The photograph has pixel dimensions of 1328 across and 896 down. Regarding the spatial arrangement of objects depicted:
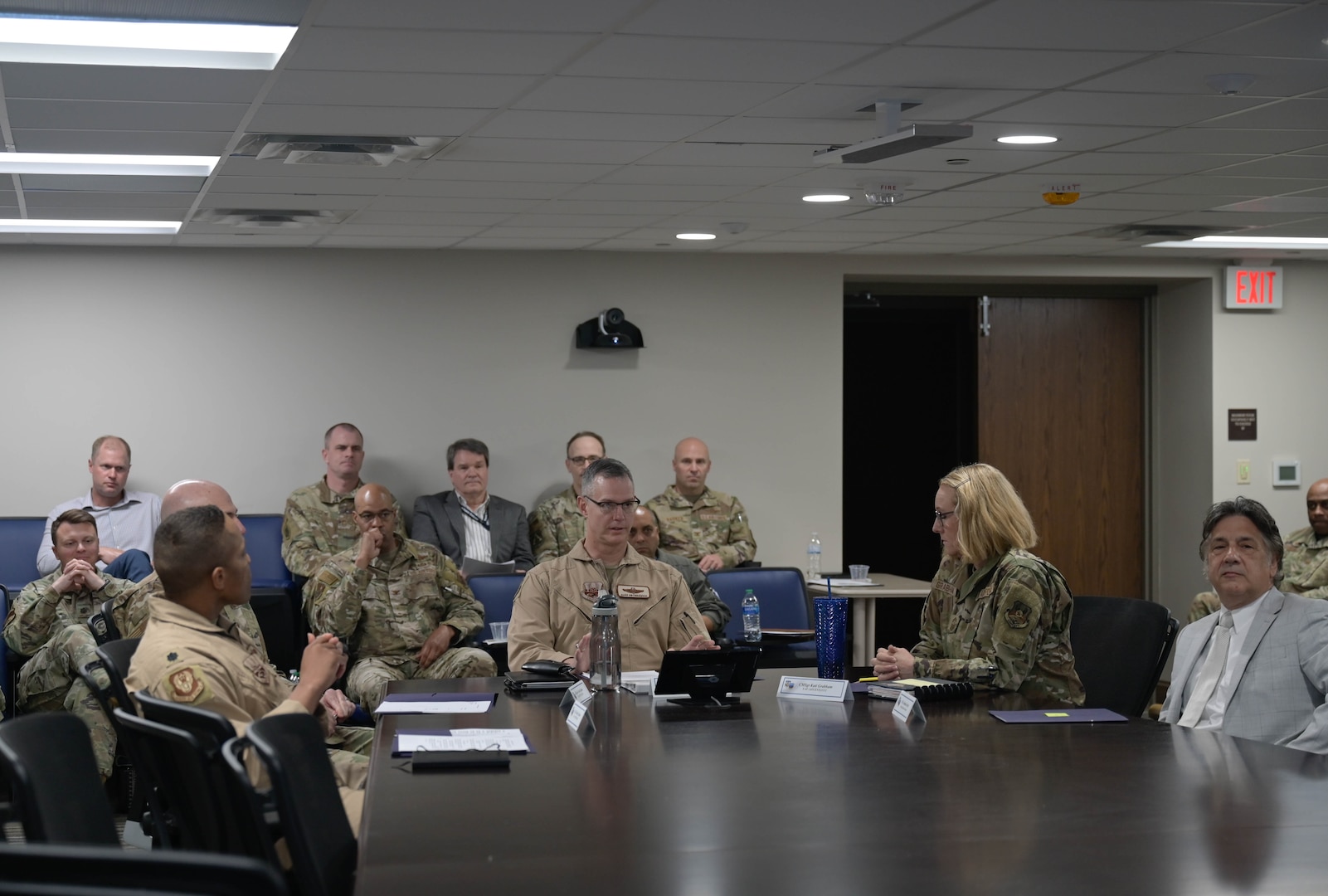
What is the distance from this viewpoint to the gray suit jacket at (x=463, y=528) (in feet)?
25.8

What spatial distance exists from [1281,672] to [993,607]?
804mm

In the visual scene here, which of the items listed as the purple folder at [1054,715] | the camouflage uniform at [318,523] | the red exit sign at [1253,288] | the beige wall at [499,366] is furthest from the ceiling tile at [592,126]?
the red exit sign at [1253,288]

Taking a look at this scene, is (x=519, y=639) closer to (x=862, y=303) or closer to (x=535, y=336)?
(x=535, y=336)

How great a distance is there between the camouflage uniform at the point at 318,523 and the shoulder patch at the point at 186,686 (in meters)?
4.62

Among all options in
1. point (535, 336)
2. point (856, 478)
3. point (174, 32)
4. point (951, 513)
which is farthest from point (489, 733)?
point (856, 478)

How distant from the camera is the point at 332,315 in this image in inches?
328

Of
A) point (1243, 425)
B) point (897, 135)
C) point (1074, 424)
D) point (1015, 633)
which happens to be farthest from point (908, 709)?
point (1074, 424)

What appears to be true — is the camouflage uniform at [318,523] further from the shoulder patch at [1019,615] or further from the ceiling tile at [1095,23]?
the ceiling tile at [1095,23]

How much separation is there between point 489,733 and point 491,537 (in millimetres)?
4918

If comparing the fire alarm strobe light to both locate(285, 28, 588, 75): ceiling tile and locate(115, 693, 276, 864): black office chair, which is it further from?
locate(115, 693, 276, 864): black office chair

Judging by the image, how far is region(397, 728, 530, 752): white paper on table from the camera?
282cm

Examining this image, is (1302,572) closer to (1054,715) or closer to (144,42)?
(1054,715)

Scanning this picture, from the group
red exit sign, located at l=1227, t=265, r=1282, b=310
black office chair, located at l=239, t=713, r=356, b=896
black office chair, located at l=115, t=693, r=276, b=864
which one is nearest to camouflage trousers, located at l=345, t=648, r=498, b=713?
black office chair, located at l=115, t=693, r=276, b=864

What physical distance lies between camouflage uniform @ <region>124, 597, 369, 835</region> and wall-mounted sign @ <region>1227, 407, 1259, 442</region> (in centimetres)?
743
